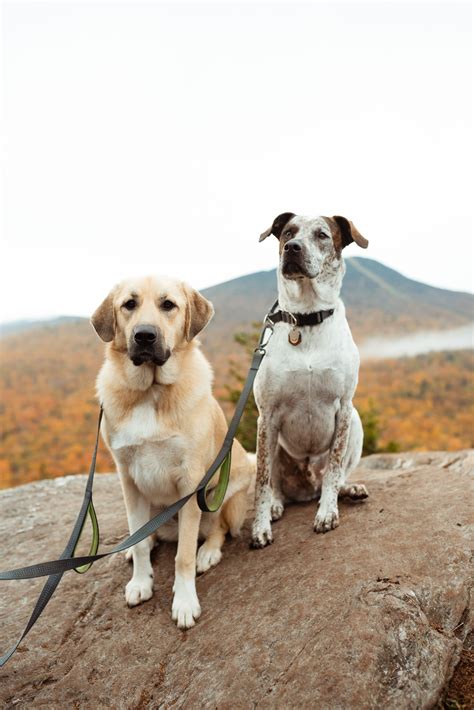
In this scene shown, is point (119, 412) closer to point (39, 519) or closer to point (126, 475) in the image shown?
point (126, 475)

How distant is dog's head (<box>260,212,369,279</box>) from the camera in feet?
11.8

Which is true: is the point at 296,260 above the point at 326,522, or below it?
above

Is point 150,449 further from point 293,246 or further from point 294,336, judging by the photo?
point 293,246

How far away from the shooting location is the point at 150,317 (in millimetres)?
3180

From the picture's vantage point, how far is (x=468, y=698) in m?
2.43

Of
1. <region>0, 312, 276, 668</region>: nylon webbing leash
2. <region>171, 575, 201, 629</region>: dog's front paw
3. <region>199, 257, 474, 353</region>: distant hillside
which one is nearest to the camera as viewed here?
<region>0, 312, 276, 668</region>: nylon webbing leash

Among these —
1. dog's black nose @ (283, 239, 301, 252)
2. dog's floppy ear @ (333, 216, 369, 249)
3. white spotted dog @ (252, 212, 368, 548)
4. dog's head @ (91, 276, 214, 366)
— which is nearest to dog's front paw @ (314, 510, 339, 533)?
white spotted dog @ (252, 212, 368, 548)

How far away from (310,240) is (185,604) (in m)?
2.57

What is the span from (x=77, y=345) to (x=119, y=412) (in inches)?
1211

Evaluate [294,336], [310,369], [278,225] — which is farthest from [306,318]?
[278,225]

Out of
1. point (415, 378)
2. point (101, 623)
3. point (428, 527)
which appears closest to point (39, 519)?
point (101, 623)

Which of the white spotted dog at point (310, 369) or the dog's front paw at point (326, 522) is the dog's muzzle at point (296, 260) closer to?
the white spotted dog at point (310, 369)

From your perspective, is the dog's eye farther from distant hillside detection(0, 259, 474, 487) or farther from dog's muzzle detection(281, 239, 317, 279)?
distant hillside detection(0, 259, 474, 487)

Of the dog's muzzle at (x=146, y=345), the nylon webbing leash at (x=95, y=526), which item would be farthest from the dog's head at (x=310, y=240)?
the dog's muzzle at (x=146, y=345)
